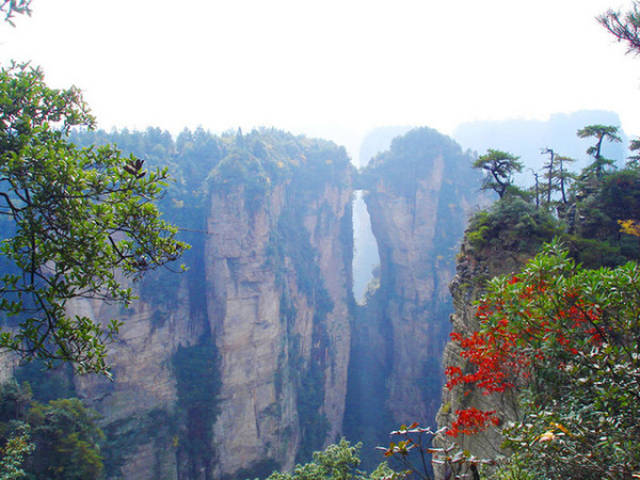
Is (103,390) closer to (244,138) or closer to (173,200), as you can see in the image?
(173,200)

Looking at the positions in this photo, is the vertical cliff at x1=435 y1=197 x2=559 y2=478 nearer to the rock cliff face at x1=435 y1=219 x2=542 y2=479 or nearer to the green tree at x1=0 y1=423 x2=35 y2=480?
the rock cliff face at x1=435 y1=219 x2=542 y2=479

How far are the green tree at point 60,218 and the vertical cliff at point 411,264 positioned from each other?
95.1ft

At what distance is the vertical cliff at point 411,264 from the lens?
2956 cm

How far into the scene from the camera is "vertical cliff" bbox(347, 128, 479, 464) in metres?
29.6

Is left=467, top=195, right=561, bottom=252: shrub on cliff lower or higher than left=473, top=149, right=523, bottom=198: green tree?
lower

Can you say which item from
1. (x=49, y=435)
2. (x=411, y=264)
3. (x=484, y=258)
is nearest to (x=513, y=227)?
(x=484, y=258)

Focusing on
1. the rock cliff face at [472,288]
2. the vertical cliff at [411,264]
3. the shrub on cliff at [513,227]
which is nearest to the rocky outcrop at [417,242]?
the vertical cliff at [411,264]

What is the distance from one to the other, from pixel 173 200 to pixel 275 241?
7071mm

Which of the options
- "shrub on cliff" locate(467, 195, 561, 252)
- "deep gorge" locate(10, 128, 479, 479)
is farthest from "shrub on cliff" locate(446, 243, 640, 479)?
"deep gorge" locate(10, 128, 479, 479)

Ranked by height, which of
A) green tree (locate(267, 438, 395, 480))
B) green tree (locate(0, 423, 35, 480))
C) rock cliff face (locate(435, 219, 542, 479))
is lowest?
green tree (locate(267, 438, 395, 480))

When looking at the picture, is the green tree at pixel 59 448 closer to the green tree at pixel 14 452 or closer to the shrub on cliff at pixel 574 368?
the green tree at pixel 14 452

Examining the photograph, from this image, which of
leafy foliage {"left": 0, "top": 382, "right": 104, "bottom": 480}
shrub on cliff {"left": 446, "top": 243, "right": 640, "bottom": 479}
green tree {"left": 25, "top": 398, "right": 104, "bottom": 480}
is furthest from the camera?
green tree {"left": 25, "top": 398, "right": 104, "bottom": 480}

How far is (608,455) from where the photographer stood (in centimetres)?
248

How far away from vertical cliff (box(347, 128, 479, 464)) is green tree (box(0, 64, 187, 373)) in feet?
95.1
